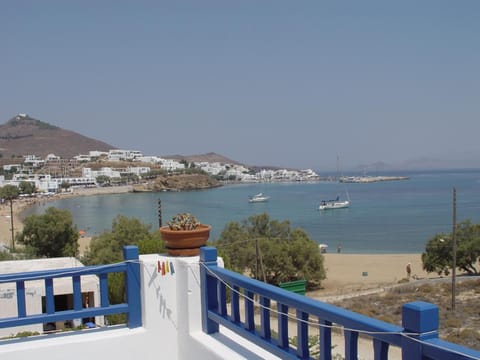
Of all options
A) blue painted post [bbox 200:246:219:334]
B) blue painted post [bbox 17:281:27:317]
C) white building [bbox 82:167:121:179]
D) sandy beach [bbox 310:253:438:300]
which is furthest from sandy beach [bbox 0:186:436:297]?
white building [bbox 82:167:121:179]

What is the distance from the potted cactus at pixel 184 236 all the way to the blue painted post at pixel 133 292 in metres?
0.31

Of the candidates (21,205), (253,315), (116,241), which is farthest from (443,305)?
(21,205)

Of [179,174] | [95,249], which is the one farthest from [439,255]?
[179,174]

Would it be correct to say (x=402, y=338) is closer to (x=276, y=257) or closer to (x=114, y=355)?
(x=114, y=355)

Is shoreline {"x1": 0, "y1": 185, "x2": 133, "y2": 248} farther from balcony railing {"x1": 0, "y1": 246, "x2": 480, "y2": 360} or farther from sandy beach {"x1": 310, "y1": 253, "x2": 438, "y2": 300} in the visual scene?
balcony railing {"x1": 0, "y1": 246, "x2": 480, "y2": 360}

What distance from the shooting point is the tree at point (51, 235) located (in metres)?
30.0

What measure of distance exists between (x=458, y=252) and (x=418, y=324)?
28.4 m

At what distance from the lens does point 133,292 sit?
3980 mm

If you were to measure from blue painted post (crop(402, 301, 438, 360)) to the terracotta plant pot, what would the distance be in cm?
235

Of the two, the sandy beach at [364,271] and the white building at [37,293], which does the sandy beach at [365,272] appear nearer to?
the sandy beach at [364,271]

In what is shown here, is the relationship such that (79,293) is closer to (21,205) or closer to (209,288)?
(209,288)

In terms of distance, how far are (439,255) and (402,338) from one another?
2817 centimetres

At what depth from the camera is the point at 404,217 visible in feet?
228

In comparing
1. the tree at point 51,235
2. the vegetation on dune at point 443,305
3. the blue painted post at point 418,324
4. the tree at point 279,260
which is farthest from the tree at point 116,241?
the blue painted post at point 418,324
